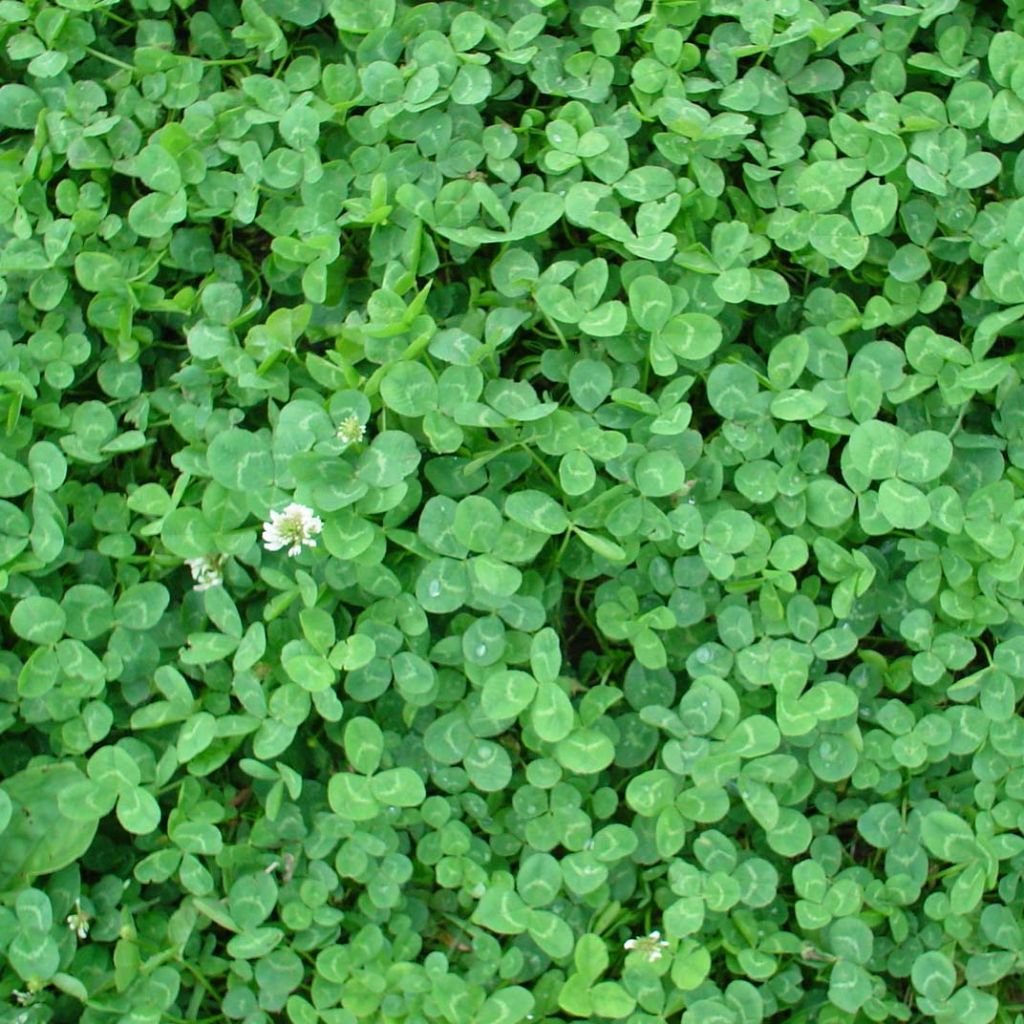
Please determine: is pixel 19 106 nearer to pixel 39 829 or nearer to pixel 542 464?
pixel 542 464

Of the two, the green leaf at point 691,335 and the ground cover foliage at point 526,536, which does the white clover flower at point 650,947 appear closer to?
the ground cover foliage at point 526,536

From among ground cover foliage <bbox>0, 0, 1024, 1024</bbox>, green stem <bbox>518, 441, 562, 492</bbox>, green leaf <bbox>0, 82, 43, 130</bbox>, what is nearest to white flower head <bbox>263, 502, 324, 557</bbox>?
ground cover foliage <bbox>0, 0, 1024, 1024</bbox>

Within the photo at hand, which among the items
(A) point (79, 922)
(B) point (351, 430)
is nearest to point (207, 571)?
(B) point (351, 430)

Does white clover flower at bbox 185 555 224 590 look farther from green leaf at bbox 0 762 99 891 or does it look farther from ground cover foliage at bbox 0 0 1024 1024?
green leaf at bbox 0 762 99 891

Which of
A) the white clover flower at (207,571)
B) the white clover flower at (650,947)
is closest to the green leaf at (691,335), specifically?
the white clover flower at (207,571)

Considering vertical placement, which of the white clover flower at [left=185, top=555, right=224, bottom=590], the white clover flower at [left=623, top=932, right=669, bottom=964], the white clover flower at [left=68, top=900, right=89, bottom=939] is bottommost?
the white clover flower at [left=68, top=900, right=89, bottom=939]

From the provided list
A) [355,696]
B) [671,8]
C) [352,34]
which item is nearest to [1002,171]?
[671,8]
